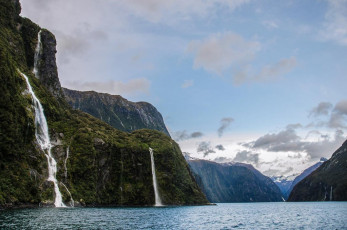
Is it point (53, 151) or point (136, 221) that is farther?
point (53, 151)

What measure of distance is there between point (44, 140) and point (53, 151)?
513cm

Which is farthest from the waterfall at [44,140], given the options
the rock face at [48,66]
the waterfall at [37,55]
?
the rock face at [48,66]

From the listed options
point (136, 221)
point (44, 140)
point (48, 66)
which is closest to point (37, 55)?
point (48, 66)

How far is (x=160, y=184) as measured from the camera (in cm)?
15488

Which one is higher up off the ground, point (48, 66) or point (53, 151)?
point (48, 66)

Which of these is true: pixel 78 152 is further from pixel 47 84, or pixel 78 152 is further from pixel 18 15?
pixel 18 15

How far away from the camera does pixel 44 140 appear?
A: 10919 centimetres

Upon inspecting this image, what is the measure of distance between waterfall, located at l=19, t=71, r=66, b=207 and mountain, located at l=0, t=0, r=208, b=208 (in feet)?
1.18

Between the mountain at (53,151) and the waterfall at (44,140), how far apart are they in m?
0.36

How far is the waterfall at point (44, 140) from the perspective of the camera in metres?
98.2

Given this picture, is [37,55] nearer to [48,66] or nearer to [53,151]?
[48,66]

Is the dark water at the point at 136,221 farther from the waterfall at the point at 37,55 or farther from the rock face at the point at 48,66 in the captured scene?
the waterfall at the point at 37,55

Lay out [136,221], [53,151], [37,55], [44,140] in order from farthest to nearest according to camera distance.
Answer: [37,55] → [53,151] → [44,140] → [136,221]

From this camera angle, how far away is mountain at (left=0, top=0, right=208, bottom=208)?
8725cm
